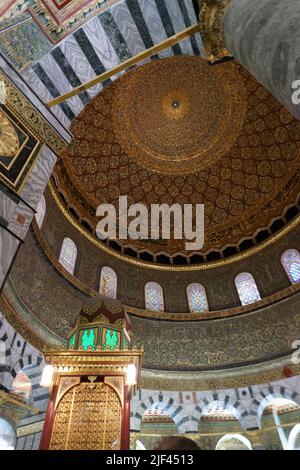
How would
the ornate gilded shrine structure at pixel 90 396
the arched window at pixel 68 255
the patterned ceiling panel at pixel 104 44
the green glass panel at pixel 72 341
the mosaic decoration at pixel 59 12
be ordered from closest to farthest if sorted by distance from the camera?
the ornate gilded shrine structure at pixel 90 396 < the mosaic decoration at pixel 59 12 < the patterned ceiling panel at pixel 104 44 < the green glass panel at pixel 72 341 < the arched window at pixel 68 255

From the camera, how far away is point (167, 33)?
4.98 m

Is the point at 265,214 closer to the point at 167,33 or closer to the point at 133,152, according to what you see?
the point at 133,152

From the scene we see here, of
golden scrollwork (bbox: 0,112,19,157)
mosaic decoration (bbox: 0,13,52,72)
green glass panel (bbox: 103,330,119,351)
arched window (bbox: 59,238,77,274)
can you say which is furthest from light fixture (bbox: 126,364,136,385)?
arched window (bbox: 59,238,77,274)

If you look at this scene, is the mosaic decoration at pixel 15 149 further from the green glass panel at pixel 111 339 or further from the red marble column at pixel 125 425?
the red marble column at pixel 125 425

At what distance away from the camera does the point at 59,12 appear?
4402mm

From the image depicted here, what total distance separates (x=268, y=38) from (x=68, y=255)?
354 inches

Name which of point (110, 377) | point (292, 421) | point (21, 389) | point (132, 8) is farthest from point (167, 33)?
point (292, 421)

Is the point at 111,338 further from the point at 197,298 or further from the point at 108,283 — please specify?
the point at 197,298

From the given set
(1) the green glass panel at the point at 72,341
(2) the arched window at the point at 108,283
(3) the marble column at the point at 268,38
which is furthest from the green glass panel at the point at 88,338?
(2) the arched window at the point at 108,283

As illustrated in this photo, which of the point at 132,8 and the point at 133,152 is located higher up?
the point at 133,152

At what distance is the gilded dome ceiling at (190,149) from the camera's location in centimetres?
1234

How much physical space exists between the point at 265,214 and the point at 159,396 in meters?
7.54

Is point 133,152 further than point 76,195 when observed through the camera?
Yes

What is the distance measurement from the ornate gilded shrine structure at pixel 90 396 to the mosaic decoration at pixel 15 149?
242 centimetres
